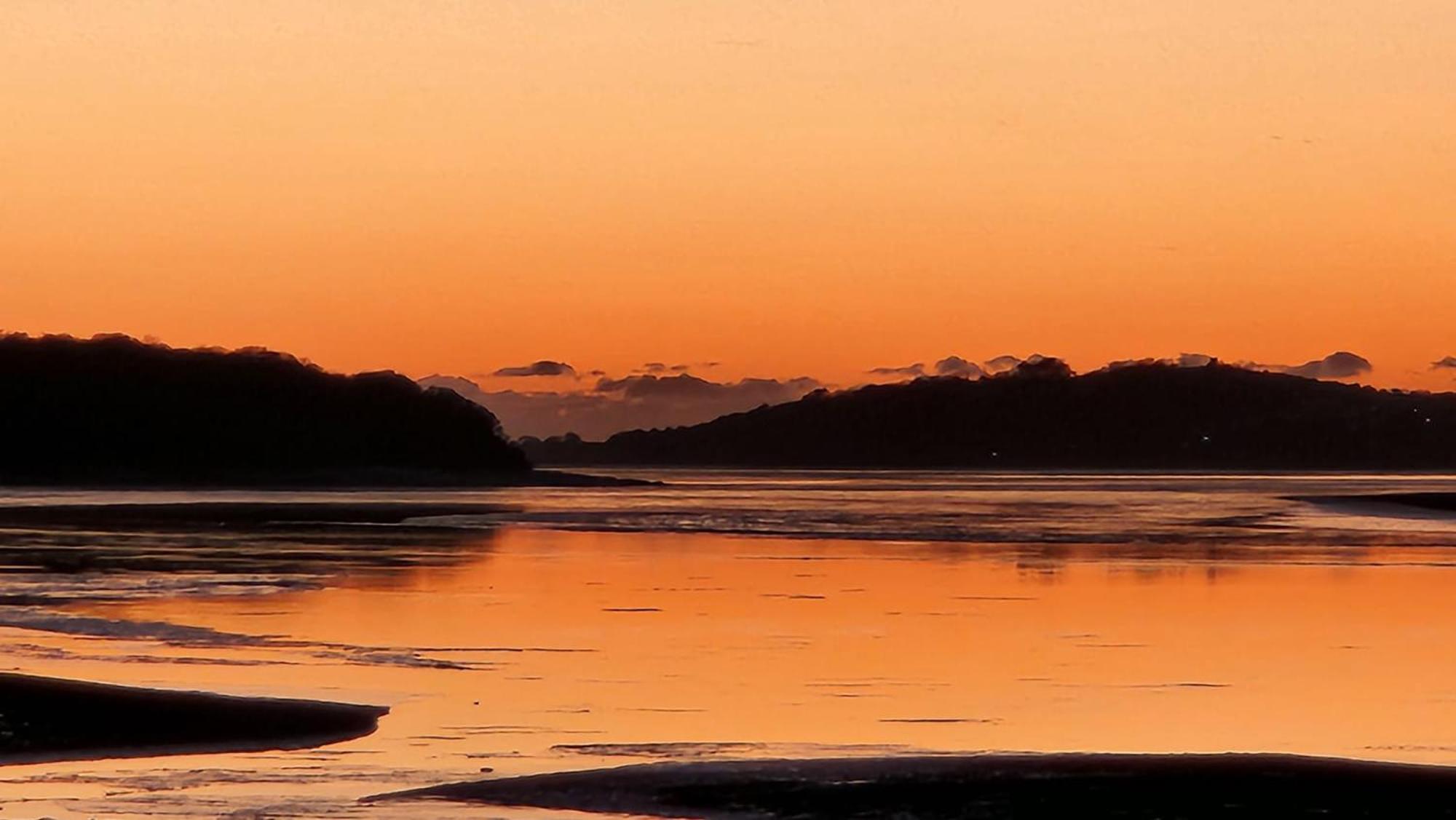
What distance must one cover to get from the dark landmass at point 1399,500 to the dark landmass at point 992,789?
8001 centimetres

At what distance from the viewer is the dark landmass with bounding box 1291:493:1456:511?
9838 centimetres

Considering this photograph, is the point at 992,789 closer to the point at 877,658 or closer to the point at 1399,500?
the point at 877,658

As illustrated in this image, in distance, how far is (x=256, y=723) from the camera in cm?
1967

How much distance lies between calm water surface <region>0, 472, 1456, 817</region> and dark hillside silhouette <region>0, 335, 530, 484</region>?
119999 millimetres

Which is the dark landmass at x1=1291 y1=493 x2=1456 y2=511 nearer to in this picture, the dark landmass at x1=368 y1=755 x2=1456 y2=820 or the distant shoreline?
the distant shoreline

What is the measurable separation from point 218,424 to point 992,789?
576 ft

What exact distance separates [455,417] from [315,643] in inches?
6611

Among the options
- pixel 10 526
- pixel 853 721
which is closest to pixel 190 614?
pixel 853 721

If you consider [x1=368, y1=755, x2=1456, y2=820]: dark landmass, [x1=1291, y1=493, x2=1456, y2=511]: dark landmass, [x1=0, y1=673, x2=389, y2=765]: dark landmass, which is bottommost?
[x1=368, y1=755, x2=1456, y2=820]: dark landmass

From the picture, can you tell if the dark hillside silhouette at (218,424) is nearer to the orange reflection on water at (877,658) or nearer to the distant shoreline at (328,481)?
the distant shoreline at (328,481)

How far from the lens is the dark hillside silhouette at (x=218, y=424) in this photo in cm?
17450

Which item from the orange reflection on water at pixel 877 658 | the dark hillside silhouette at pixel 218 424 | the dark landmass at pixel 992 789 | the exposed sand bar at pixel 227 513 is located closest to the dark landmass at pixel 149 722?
the orange reflection on water at pixel 877 658

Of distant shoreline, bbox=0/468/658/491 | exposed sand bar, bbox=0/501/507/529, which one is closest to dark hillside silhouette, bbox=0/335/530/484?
distant shoreline, bbox=0/468/658/491

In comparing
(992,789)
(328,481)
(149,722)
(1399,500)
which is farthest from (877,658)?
(328,481)
